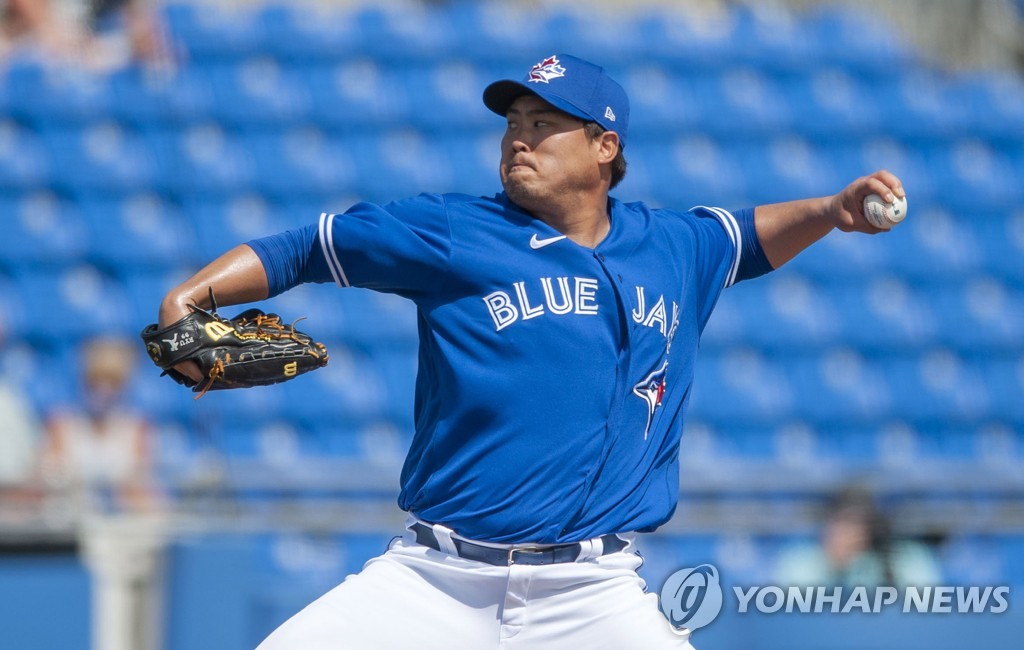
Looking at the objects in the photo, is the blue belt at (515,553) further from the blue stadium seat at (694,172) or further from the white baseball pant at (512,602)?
the blue stadium seat at (694,172)

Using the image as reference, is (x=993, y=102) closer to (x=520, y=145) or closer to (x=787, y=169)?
(x=787, y=169)

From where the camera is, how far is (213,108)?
914 centimetres

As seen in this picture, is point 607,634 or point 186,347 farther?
point 607,634

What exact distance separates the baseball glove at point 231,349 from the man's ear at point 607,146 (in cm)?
85

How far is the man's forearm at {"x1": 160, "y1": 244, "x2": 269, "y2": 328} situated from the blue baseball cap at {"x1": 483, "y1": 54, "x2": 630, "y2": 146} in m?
0.74

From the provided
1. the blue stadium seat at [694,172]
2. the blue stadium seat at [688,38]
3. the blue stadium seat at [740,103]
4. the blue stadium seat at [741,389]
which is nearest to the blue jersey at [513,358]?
the blue stadium seat at [741,389]

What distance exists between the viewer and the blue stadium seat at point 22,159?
852 centimetres

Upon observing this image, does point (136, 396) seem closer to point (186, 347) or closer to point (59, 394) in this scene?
point (59, 394)

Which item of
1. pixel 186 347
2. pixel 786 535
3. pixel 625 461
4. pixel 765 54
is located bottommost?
pixel 786 535

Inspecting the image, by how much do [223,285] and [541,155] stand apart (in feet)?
2.74

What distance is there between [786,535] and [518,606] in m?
2.75

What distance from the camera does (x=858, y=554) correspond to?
5297 millimetres

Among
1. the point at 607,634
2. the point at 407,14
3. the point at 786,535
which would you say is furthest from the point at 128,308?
the point at 607,634

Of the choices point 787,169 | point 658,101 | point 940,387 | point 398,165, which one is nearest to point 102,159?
point 398,165
